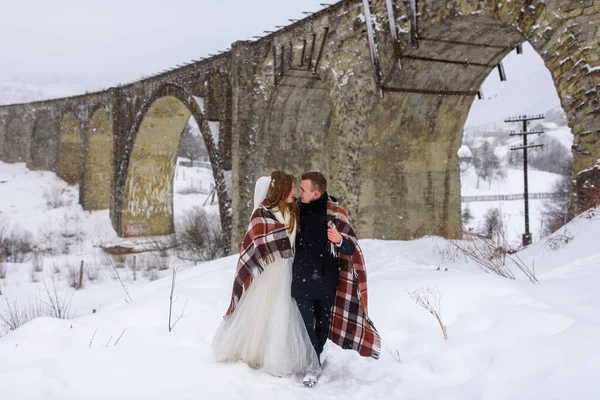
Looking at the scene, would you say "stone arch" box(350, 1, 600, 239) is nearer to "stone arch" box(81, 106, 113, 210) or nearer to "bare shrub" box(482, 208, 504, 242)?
"bare shrub" box(482, 208, 504, 242)

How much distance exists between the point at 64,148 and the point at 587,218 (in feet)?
88.2

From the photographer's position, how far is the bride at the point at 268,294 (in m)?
3.32

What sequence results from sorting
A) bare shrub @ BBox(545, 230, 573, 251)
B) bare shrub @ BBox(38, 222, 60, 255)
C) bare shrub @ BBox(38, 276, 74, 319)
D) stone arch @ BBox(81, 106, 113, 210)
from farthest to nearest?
stone arch @ BBox(81, 106, 113, 210)
bare shrub @ BBox(38, 222, 60, 255)
bare shrub @ BBox(38, 276, 74, 319)
bare shrub @ BBox(545, 230, 573, 251)

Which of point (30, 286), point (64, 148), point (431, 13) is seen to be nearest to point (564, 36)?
point (431, 13)

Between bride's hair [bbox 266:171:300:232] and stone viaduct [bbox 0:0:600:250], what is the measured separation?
3.51 metres

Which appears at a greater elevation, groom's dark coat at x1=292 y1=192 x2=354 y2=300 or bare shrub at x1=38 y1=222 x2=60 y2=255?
groom's dark coat at x1=292 y1=192 x2=354 y2=300

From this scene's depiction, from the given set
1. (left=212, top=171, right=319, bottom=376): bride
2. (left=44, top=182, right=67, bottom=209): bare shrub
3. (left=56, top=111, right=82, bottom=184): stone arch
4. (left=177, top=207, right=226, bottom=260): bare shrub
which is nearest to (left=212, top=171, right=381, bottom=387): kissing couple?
(left=212, top=171, right=319, bottom=376): bride

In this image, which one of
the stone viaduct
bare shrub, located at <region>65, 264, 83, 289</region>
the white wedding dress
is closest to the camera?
the white wedding dress

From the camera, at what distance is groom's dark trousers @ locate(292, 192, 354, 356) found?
3.33 m

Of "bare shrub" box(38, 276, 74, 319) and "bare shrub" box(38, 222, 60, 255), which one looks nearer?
"bare shrub" box(38, 276, 74, 319)

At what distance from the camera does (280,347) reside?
325 centimetres

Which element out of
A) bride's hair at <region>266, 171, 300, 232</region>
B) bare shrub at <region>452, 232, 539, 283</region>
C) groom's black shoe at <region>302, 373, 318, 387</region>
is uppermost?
bride's hair at <region>266, 171, 300, 232</region>

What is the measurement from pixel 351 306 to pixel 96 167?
22174 millimetres

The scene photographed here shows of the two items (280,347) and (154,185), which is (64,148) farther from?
(280,347)
